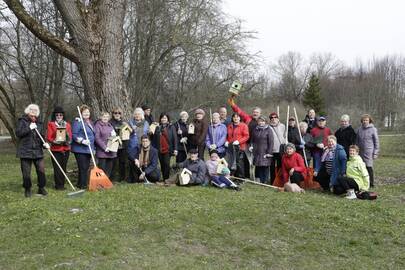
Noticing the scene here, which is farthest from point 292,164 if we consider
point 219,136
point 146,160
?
point 146,160

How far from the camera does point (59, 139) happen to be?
31.5 feet

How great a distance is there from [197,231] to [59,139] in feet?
14.7

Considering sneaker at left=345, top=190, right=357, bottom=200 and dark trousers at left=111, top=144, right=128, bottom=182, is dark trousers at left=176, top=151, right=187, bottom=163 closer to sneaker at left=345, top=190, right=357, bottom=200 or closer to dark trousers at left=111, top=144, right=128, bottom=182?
dark trousers at left=111, top=144, right=128, bottom=182

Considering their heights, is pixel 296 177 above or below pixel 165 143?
below

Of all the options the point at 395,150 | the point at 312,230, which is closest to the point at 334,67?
the point at 395,150

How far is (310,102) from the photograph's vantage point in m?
57.5

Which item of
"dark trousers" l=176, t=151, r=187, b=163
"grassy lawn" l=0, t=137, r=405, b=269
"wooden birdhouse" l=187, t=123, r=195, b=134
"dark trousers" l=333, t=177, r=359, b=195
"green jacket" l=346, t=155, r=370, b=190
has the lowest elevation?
"grassy lawn" l=0, t=137, r=405, b=269

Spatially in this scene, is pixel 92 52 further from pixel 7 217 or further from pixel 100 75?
pixel 7 217

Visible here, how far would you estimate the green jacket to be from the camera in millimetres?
9523

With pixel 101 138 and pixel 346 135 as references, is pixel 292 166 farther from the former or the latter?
pixel 101 138

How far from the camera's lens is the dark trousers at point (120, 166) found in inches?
427

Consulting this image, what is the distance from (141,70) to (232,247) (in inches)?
889

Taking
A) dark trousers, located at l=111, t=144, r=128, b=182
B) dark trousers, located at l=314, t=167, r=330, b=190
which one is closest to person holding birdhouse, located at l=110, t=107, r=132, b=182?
dark trousers, located at l=111, t=144, r=128, b=182

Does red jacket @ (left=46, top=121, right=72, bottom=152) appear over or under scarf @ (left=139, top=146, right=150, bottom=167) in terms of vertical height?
over
